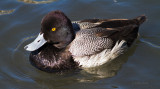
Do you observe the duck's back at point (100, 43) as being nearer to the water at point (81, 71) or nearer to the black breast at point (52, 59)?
the black breast at point (52, 59)

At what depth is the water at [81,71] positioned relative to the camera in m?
8.27

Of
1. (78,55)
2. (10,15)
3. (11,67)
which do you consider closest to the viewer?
(78,55)

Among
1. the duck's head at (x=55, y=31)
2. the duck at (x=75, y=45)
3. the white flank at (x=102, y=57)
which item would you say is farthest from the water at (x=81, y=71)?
the duck's head at (x=55, y=31)

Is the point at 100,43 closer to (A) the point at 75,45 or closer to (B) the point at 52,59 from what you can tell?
(A) the point at 75,45

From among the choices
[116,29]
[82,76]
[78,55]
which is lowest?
[82,76]

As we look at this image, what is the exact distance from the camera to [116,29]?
28.6 feet

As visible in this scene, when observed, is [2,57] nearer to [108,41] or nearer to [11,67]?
[11,67]

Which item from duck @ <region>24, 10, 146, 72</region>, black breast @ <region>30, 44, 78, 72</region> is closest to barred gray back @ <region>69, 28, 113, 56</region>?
duck @ <region>24, 10, 146, 72</region>

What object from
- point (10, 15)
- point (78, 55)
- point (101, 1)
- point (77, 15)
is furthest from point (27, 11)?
point (78, 55)

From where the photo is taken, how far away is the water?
27.1 feet

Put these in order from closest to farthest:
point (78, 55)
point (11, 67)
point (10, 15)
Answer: point (78, 55), point (11, 67), point (10, 15)

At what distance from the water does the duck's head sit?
93 cm

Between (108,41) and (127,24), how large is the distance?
922 mm

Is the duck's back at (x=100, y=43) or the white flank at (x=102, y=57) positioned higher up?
the duck's back at (x=100, y=43)
